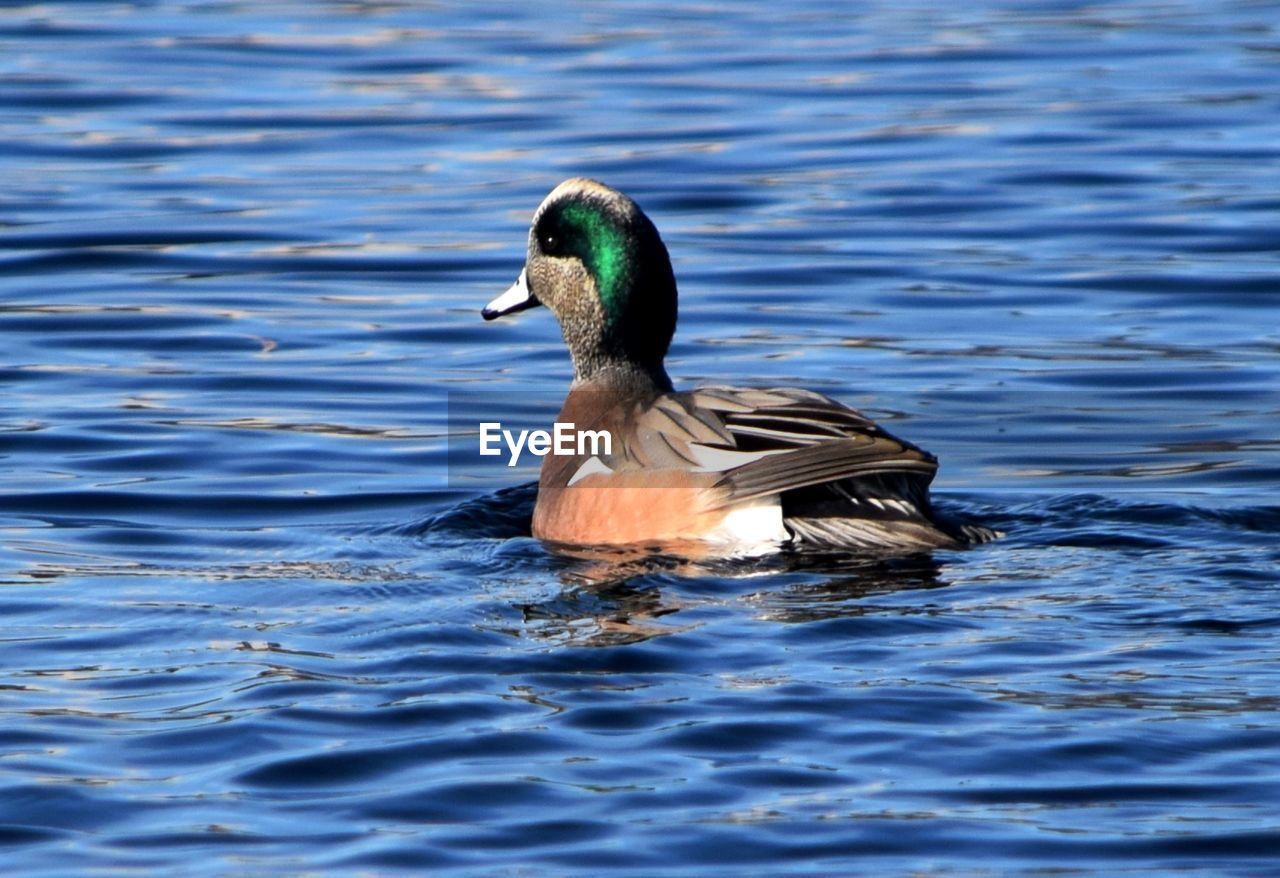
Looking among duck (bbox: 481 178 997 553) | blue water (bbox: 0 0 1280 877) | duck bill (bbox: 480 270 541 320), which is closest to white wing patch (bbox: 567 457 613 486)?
duck (bbox: 481 178 997 553)

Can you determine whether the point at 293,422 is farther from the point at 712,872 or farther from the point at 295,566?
the point at 712,872

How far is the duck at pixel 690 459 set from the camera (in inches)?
270

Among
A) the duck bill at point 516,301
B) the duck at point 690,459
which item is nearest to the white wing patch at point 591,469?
the duck at point 690,459

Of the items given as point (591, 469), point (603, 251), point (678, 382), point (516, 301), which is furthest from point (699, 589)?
point (678, 382)

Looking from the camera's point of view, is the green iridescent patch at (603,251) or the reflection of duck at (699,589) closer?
the reflection of duck at (699,589)

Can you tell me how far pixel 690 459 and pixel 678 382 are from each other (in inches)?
104

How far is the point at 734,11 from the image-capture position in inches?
784

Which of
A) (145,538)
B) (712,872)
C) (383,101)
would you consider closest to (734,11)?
(383,101)

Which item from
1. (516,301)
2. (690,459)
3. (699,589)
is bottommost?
(699,589)

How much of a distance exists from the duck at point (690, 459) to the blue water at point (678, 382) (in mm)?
188

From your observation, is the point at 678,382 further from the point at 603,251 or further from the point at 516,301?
the point at 603,251

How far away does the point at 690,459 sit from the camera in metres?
7.04

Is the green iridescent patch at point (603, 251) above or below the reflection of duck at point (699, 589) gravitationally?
above

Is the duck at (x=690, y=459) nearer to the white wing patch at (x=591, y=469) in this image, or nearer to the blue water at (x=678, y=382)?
→ the white wing patch at (x=591, y=469)
